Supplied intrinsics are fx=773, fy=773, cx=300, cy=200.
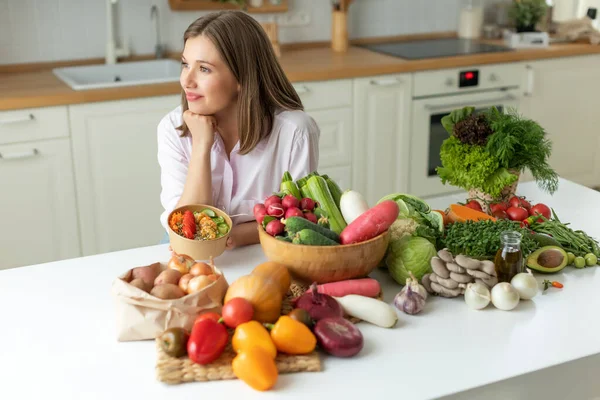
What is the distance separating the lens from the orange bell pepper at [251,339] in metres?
1.35

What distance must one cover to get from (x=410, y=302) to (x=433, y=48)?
284 centimetres

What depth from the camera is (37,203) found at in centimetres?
326

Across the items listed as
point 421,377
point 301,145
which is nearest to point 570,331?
point 421,377

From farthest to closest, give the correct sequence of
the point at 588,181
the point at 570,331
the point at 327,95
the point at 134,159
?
the point at 588,181
the point at 327,95
the point at 134,159
the point at 570,331

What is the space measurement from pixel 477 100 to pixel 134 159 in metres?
1.76

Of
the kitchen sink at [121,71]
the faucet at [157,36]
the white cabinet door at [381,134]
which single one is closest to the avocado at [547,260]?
the white cabinet door at [381,134]

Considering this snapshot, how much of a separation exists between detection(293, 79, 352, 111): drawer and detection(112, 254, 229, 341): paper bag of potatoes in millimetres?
2192

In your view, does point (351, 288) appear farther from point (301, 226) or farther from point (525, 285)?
point (525, 285)

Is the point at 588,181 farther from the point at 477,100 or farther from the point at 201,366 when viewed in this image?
the point at 201,366

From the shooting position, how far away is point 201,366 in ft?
4.44

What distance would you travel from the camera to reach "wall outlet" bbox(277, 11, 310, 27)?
4188 mm

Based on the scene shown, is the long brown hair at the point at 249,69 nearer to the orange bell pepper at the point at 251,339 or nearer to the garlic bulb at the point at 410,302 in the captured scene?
the garlic bulb at the point at 410,302

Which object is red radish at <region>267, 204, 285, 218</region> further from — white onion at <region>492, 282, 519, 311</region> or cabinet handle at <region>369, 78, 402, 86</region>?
cabinet handle at <region>369, 78, 402, 86</region>

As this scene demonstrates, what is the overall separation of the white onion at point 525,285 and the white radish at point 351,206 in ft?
1.16
